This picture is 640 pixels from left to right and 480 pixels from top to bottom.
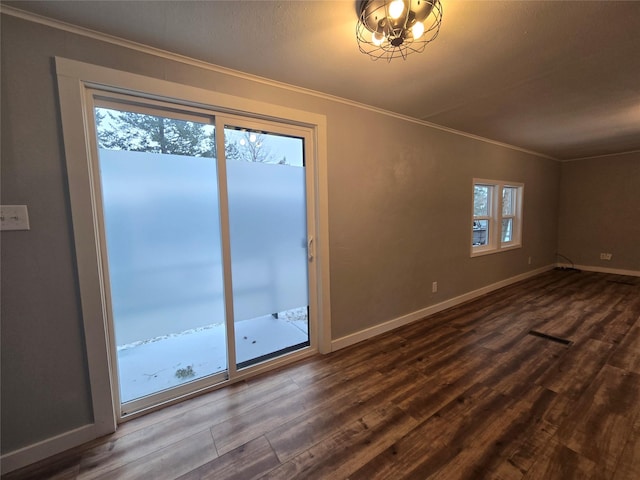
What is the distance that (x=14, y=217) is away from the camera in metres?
1.34

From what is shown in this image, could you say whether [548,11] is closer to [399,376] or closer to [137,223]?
[399,376]

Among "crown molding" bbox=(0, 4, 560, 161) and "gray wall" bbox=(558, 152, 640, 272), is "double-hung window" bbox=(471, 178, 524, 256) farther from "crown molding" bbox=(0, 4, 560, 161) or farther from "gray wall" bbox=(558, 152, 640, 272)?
"crown molding" bbox=(0, 4, 560, 161)

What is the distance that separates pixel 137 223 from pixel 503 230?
545cm

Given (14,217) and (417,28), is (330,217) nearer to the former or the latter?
(417,28)

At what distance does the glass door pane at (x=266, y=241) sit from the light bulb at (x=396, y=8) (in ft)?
4.01

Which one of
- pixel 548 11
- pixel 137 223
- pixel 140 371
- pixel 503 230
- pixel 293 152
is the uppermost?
pixel 548 11

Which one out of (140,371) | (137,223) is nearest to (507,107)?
(137,223)

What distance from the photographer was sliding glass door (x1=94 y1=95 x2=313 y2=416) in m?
1.69

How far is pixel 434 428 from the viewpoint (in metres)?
1.60

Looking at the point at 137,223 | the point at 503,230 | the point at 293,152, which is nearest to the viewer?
the point at 137,223

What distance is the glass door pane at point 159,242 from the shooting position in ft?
5.49

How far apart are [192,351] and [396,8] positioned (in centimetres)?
255

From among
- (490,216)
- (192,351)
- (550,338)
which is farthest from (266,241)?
(490,216)

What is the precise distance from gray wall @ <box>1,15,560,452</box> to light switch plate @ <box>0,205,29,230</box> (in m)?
0.03
